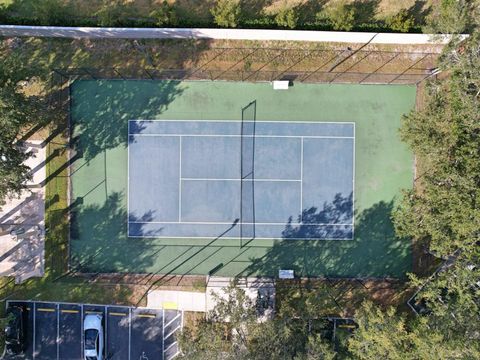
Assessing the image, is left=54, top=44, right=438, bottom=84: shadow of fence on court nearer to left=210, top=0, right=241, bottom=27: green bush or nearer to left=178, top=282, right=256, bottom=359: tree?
left=210, top=0, right=241, bottom=27: green bush

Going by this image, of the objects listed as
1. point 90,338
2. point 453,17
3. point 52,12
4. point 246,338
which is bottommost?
point 90,338

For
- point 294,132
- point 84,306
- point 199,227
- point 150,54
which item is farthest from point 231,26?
point 84,306

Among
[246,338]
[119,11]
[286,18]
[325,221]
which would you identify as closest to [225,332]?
[246,338]

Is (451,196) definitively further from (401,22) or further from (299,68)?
(299,68)

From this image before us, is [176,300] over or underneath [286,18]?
underneath

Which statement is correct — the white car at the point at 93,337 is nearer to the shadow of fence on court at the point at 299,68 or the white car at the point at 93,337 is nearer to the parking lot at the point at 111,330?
the parking lot at the point at 111,330

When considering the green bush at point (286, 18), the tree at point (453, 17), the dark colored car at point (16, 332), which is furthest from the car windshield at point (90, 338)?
the tree at point (453, 17)

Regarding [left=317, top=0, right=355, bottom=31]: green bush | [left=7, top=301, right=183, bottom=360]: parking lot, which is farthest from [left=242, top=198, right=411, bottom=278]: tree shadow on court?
[left=317, top=0, right=355, bottom=31]: green bush
